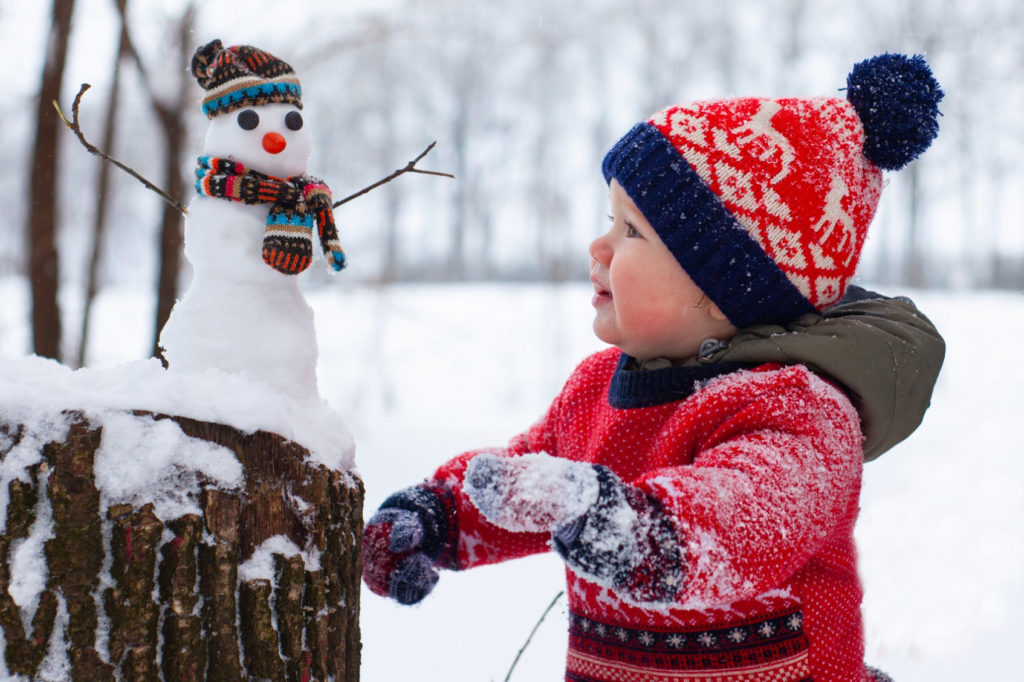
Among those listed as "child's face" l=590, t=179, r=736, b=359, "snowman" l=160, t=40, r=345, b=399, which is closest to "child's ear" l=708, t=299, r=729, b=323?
"child's face" l=590, t=179, r=736, b=359

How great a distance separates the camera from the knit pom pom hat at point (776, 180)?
122 centimetres

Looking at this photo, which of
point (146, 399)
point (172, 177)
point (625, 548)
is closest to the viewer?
point (625, 548)

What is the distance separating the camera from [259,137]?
47.0 inches

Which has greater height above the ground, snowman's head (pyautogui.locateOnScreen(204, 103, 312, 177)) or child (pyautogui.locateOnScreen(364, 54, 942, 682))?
snowman's head (pyautogui.locateOnScreen(204, 103, 312, 177))

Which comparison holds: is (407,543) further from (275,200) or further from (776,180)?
(776,180)

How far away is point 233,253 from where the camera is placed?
45.6 inches

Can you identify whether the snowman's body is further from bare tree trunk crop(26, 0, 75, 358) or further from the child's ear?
bare tree trunk crop(26, 0, 75, 358)

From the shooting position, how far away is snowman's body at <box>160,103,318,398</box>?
44.2 inches

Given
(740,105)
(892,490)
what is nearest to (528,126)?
(892,490)

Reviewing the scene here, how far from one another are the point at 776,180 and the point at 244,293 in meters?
0.81

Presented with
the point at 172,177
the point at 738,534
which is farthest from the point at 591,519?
the point at 172,177

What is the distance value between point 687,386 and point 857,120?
522 mm

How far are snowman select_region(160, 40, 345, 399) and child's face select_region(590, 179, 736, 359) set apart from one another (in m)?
0.44

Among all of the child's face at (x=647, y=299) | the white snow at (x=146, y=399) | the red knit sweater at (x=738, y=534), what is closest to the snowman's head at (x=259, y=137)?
the white snow at (x=146, y=399)
